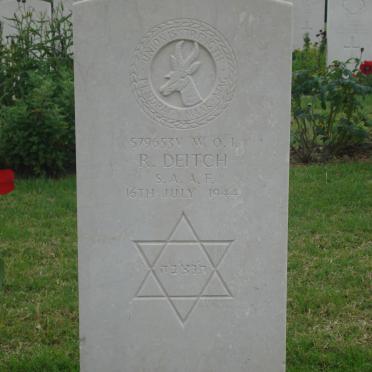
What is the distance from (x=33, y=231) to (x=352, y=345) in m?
2.45

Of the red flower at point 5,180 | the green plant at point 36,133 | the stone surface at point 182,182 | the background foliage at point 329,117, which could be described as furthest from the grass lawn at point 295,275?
the red flower at point 5,180

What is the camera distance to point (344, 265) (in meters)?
4.71

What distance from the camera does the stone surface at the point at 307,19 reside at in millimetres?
15352

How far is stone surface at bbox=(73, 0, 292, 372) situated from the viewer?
117 inches

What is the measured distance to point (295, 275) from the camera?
15.0ft

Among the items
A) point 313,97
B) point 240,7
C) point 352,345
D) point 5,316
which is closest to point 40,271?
point 5,316

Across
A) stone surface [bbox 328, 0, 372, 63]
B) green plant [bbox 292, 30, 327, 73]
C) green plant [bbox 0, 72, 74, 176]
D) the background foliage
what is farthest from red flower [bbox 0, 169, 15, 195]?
stone surface [bbox 328, 0, 372, 63]

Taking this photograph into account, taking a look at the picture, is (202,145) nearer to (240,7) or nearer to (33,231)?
(240,7)

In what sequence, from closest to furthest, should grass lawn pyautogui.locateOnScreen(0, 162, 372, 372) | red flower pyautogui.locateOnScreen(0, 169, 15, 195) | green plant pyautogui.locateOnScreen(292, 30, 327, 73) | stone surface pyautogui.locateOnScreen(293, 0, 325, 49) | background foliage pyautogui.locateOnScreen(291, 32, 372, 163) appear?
1. red flower pyautogui.locateOnScreen(0, 169, 15, 195)
2. grass lawn pyautogui.locateOnScreen(0, 162, 372, 372)
3. background foliage pyautogui.locateOnScreen(291, 32, 372, 163)
4. green plant pyautogui.locateOnScreen(292, 30, 327, 73)
5. stone surface pyautogui.locateOnScreen(293, 0, 325, 49)

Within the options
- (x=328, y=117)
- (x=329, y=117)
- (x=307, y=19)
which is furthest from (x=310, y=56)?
(x=329, y=117)

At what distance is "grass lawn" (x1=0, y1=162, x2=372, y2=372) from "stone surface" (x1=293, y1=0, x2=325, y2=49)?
A: 9.37 m

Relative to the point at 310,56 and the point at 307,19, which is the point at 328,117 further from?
the point at 307,19

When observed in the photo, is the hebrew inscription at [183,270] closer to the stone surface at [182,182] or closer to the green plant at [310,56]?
the stone surface at [182,182]

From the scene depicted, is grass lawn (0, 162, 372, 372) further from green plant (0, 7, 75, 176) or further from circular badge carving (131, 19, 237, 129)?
circular badge carving (131, 19, 237, 129)
